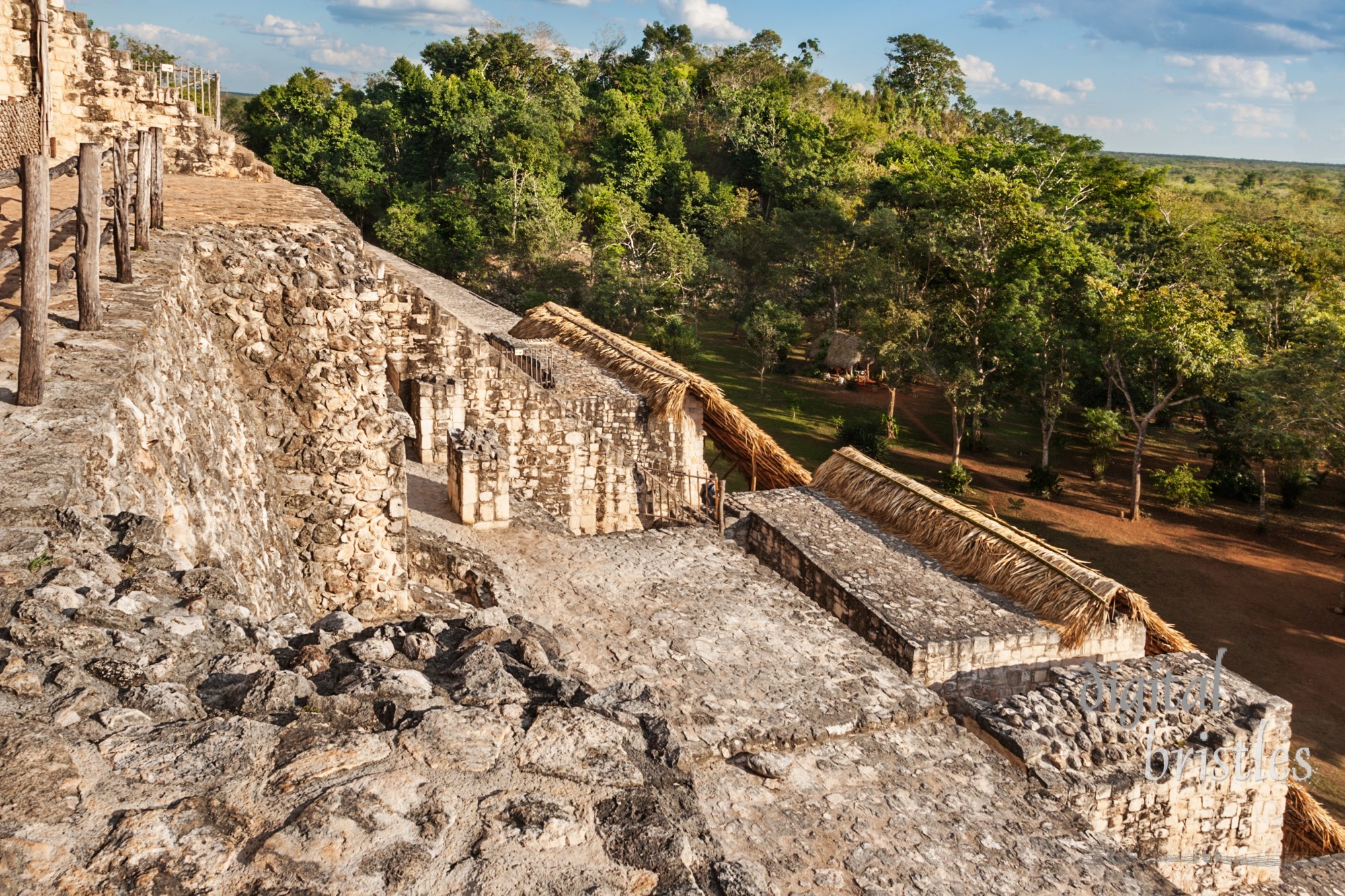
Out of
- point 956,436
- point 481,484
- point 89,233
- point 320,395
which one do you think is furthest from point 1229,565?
point 89,233

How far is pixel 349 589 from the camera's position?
6.26 m

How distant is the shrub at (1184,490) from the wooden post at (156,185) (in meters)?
18.5

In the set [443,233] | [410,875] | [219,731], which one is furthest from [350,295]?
[443,233]

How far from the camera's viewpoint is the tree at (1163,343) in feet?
60.2

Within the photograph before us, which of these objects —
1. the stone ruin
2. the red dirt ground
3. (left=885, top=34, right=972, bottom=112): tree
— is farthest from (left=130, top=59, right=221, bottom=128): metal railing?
(left=885, top=34, right=972, bottom=112): tree

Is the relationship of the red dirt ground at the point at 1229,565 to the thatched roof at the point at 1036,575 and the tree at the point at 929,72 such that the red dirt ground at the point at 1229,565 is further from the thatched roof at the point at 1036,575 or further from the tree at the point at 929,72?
the tree at the point at 929,72

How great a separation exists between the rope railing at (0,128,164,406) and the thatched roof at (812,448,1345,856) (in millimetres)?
6926

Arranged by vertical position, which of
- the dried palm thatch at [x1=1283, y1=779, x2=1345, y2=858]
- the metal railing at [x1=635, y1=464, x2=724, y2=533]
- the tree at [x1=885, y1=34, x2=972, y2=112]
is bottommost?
the dried palm thatch at [x1=1283, y1=779, x2=1345, y2=858]

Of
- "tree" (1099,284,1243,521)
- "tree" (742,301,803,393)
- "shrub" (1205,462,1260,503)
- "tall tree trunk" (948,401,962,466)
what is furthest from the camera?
"tree" (742,301,803,393)

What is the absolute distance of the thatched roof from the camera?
→ 25.0ft

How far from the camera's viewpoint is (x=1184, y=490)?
62.9 ft

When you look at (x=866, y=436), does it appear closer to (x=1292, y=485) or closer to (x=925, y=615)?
(x=1292, y=485)

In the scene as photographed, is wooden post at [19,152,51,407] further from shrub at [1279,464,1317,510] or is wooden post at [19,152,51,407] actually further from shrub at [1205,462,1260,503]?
shrub at [1205,462,1260,503]

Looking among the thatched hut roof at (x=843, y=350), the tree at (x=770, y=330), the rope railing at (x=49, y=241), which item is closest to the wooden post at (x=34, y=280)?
the rope railing at (x=49, y=241)
